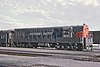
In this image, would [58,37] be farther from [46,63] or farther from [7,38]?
[46,63]

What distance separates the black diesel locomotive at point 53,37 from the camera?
4438 centimetres

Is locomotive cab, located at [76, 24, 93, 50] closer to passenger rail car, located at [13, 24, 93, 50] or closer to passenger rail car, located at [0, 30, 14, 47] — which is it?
passenger rail car, located at [13, 24, 93, 50]

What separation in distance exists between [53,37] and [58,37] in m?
1.11

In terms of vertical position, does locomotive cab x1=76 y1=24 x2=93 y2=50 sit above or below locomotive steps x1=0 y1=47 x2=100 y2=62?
above

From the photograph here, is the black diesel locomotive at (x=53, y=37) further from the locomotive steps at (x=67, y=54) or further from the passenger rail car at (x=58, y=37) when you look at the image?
the locomotive steps at (x=67, y=54)

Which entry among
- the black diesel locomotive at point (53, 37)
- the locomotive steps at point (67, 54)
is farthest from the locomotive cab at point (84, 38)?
the locomotive steps at point (67, 54)

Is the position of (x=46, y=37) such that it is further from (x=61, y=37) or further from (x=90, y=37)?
(x=90, y=37)

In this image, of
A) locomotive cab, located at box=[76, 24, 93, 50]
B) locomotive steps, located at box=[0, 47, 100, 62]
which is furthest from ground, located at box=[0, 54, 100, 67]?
locomotive cab, located at box=[76, 24, 93, 50]

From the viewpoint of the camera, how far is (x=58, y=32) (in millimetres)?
47000

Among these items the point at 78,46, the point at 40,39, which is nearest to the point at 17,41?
the point at 40,39

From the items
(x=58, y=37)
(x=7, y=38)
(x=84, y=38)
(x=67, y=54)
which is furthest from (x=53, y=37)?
(x=67, y=54)

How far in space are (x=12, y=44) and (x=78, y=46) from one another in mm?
17638

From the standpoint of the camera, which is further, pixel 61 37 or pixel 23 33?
pixel 23 33

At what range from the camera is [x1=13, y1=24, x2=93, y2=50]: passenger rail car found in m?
44.3
